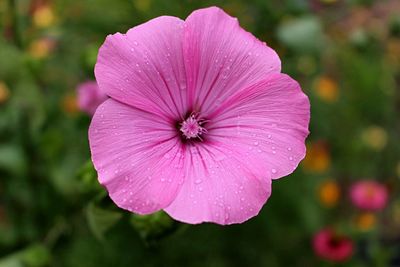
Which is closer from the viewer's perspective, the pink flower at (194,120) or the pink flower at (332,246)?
the pink flower at (194,120)

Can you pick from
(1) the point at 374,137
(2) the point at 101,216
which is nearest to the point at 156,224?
(2) the point at 101,216

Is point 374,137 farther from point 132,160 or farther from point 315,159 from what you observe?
point 132,160

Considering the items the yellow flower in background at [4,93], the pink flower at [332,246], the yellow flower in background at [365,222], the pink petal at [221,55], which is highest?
the pink petal at [221,55]

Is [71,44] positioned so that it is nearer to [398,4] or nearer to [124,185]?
[124,185]

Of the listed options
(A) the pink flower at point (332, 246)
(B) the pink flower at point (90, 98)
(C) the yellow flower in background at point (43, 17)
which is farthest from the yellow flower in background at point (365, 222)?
(C) the yellow flower in background at point (43, 17)

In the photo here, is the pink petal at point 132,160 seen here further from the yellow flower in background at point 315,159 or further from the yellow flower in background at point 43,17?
the yellow flower in background at point 43,17

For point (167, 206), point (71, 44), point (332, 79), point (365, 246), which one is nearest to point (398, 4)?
point (332, 79)
